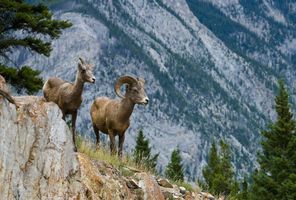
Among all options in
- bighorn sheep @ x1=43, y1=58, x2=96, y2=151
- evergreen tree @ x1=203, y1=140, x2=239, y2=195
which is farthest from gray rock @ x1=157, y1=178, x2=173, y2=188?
evergreen tree @ x1=203, y1=140, x2=239, y2=195

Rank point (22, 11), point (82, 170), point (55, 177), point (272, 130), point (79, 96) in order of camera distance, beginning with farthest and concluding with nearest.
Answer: point (272, 130)
point (22, 11)
point (79, 96)
point (82, 170)
point (55, 177)

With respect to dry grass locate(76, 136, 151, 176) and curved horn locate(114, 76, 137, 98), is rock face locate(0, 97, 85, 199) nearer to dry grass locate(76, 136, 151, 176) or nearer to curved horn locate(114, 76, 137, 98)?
dry grass locate(76, 136, 151, 176)

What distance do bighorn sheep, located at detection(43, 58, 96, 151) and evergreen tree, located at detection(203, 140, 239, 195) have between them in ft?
154

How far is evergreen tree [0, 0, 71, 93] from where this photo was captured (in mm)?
28766

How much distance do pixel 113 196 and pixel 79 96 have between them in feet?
8.84

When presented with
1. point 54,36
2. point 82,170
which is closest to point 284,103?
point 54,36

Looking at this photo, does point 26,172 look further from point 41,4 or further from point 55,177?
point 41,4

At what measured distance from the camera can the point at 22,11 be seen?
97.9 feet

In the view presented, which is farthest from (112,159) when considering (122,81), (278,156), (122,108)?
(278,156)

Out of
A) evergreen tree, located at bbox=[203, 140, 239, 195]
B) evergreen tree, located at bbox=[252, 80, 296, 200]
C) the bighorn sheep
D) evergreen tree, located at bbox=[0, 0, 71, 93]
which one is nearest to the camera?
the bighorn sheep

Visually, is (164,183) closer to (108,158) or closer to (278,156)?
(108,158)

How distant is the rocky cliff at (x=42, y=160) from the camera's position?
38.1 ft

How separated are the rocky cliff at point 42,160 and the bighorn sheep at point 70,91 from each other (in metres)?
1.49

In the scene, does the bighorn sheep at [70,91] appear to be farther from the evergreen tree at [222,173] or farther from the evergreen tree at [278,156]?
the evergreen tree at [222,173]
